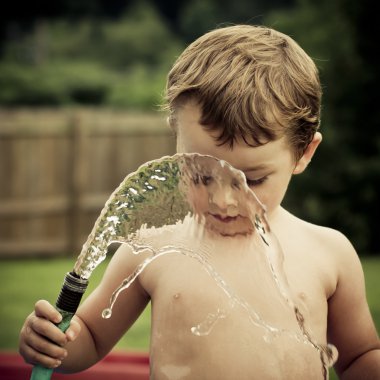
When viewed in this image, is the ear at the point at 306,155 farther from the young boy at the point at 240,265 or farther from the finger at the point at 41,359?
the finger at the point at 41,359

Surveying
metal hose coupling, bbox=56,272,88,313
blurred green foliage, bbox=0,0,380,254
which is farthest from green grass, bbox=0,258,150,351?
metal hose coupling, bbox=56,272,88,313

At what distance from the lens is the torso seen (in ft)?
5.08

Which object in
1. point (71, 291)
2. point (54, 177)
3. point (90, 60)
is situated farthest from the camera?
point (90, 60)

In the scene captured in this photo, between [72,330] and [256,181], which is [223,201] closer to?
[256,181]

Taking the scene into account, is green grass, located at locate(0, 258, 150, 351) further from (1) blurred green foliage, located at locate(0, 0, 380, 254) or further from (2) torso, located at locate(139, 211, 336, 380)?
(2) torso, located at locate(139, 211, 336, 380)

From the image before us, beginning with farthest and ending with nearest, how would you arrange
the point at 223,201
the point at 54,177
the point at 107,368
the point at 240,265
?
the point at 54,177 < the point at 107,368 < the point at 240,265 < the point at 223,201

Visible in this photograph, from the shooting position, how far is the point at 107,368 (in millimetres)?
2266

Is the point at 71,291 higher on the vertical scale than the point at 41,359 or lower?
higher

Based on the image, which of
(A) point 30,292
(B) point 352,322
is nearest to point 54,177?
(A) point 30,292

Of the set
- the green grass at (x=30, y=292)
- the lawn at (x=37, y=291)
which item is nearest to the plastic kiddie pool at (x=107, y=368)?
the lawn at (x=37, y=291)

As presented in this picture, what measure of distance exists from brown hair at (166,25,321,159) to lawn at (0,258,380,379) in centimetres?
202

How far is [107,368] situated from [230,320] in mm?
803

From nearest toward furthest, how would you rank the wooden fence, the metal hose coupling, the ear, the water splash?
the metal hose coupling < the water splash < the ear < the wooden fence

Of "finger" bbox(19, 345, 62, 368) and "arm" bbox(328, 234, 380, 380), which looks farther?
"arm" bbox(328, 234, 380, 380)
